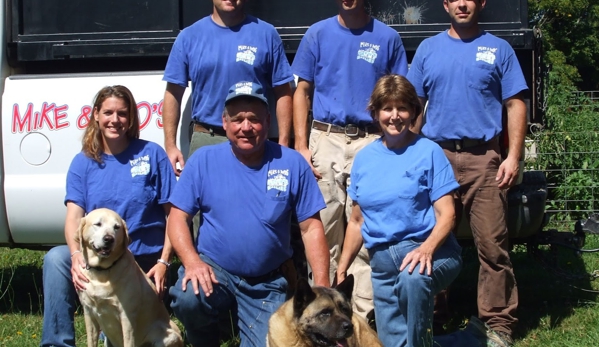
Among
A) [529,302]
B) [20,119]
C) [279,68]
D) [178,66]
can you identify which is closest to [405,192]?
[279,68]

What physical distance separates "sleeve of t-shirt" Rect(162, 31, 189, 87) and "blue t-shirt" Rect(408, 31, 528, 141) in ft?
4.51

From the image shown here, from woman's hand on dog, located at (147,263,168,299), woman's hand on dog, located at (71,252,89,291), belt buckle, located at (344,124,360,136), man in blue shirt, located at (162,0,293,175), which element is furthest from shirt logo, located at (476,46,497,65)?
woman's hand on dog, located at (71,252,89,291)

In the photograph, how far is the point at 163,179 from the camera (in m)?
4.46

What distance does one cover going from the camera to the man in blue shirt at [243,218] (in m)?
4.06

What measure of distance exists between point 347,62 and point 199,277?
1540 millimetres

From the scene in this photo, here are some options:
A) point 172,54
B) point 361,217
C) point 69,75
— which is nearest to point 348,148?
point 361,217

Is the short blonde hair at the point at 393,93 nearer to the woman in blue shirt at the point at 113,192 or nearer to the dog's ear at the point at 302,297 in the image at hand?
the dog's ear at the point at 302,297

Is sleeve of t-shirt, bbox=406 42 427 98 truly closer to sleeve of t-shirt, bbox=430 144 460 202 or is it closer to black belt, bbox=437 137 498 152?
black belt, bbox=437 137 498 152

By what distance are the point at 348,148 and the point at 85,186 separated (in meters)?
1.47

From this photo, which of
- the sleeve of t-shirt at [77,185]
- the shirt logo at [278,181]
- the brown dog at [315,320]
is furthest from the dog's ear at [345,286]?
the sleeve of t-shirt at [77,185]

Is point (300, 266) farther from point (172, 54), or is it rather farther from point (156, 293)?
point (172, 54)

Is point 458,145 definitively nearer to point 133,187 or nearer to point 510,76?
point 510,76

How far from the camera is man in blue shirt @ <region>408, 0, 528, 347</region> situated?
182 inches

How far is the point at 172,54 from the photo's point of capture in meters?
4.70
